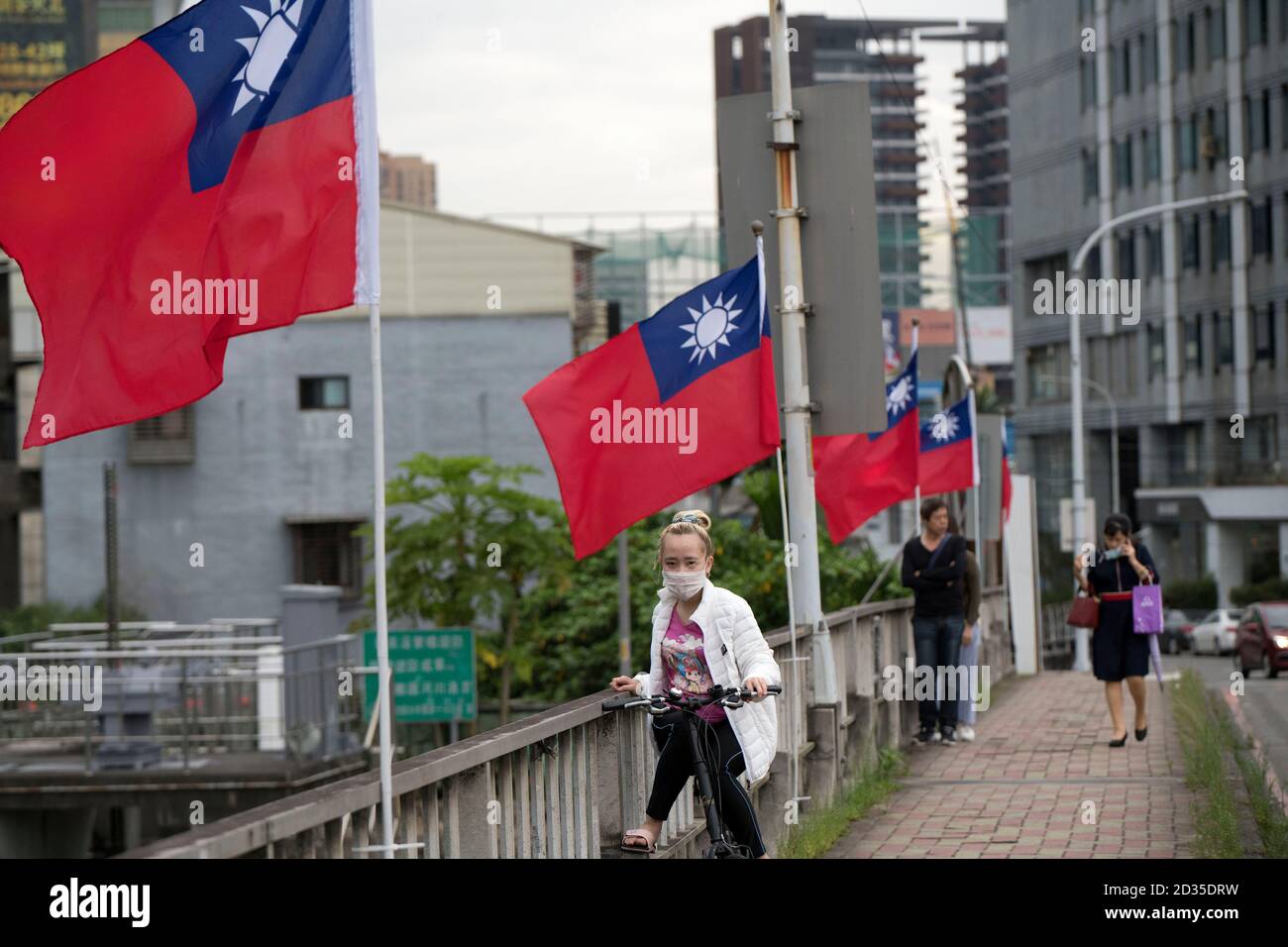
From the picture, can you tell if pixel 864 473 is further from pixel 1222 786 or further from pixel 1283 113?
pixel 1283 113

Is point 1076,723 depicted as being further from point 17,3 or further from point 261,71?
point 17,3

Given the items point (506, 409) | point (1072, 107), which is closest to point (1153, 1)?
point (1072, 107)

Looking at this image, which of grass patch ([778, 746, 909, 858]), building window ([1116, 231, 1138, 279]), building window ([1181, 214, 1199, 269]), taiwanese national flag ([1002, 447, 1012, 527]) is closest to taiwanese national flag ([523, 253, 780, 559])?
grass patch ([778, 746, 909, 858])

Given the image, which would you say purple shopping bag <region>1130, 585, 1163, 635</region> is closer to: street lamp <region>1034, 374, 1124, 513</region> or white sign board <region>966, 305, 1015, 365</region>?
street lamp <region>1034, 374, 1124, 513</region>

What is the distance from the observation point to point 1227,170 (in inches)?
2603

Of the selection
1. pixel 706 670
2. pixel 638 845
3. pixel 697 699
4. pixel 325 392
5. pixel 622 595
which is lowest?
pixel 622 595

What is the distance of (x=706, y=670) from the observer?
7.61m

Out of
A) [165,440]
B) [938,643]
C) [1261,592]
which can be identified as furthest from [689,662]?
[1261,592]

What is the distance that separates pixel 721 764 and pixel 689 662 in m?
0.43

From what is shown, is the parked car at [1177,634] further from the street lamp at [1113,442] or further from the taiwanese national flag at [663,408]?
the taiwanese national flag at [663,408]

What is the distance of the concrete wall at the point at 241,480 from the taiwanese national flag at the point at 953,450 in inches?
1037

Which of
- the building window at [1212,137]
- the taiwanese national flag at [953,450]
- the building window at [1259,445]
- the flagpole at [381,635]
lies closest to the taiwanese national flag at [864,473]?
the taiwanese national flag at [953,450]

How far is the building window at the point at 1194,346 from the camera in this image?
228 ft
